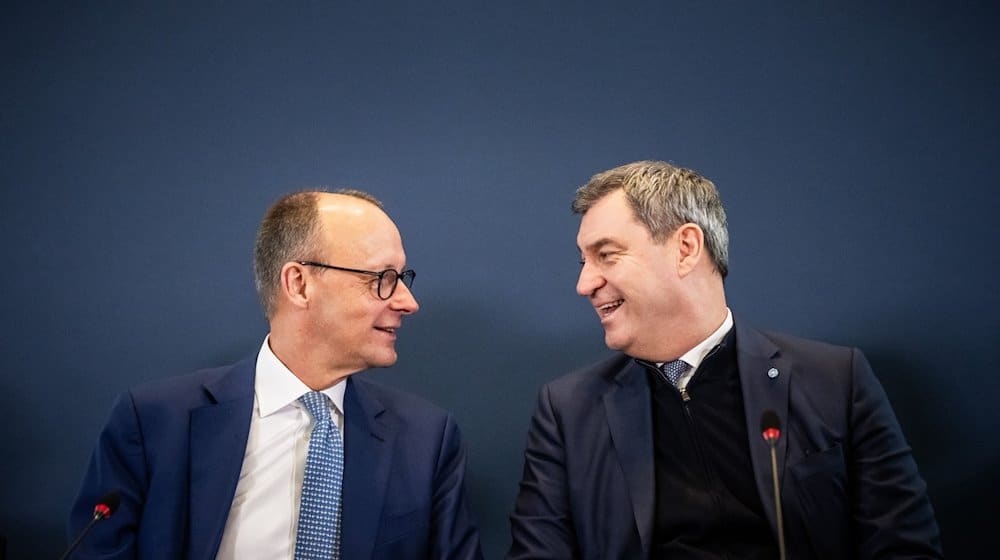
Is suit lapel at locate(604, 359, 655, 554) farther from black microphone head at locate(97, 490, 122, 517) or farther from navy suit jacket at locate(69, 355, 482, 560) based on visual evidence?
black microphone head at locate(97, 490, 122, 517)

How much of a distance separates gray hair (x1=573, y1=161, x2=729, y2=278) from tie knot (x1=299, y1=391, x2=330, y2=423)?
0.83 m

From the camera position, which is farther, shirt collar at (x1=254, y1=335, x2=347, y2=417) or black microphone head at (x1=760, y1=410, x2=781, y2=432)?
shirt collar at (x1=254, y1=335, x2=347, y2=417)

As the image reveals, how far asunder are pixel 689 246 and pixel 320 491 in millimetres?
1081

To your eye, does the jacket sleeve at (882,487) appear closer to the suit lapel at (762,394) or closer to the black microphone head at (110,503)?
the suit lapel at (762,394)

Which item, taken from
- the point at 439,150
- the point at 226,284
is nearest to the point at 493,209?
the point at 439,150

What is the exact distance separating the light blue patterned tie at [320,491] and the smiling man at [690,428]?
45 centimetres

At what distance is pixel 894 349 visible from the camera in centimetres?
269

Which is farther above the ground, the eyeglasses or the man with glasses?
the eyeglasses

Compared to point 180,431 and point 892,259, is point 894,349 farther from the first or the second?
point 180,431

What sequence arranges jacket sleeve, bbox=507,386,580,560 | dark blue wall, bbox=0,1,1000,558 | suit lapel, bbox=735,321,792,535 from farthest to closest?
1. dark blue wall, bbox=0,1,1000,558
2. jacket sleeve, bbox=507,386,580,560
3. suit lapel, bbox=735,321,792,535

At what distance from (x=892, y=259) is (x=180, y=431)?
6.64ft

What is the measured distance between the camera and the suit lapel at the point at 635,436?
2178 mm

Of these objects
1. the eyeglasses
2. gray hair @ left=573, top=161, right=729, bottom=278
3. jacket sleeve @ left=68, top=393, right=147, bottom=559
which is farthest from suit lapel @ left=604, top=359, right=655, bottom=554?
jacket sleeve @ left=68, top=393, right=147, bottom=559

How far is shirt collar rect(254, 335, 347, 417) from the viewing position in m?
2.23
